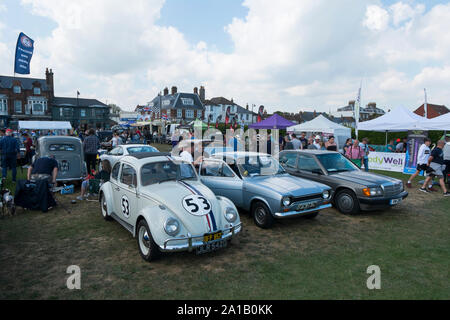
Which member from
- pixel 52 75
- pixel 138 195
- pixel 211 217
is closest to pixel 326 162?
pixel 211 217

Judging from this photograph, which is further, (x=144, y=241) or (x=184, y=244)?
(x=144, y=241)

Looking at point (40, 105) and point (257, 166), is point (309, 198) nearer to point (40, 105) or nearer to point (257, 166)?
point (257, 166)

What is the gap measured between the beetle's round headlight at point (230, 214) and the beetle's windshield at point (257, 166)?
1.82 m

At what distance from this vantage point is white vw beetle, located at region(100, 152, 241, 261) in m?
4.29

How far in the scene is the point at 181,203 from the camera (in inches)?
182

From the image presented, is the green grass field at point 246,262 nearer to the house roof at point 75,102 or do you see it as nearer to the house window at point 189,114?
the house window at point 189,114

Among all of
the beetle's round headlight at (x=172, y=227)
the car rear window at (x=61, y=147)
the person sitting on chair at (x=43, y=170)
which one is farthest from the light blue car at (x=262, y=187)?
the car rear window at (x=61, y=147)

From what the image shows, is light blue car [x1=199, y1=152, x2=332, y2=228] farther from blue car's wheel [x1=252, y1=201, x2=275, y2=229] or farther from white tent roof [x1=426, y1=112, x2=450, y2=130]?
white tent roof [x1=426, y1=112, x2=450, y2=130]

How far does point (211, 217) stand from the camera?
15.0ft

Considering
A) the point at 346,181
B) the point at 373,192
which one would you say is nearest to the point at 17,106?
the point at 346,181

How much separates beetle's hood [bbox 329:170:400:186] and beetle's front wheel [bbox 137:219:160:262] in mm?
5183

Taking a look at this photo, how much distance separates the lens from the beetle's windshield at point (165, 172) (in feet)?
17.3

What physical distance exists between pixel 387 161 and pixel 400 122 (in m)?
2.09
